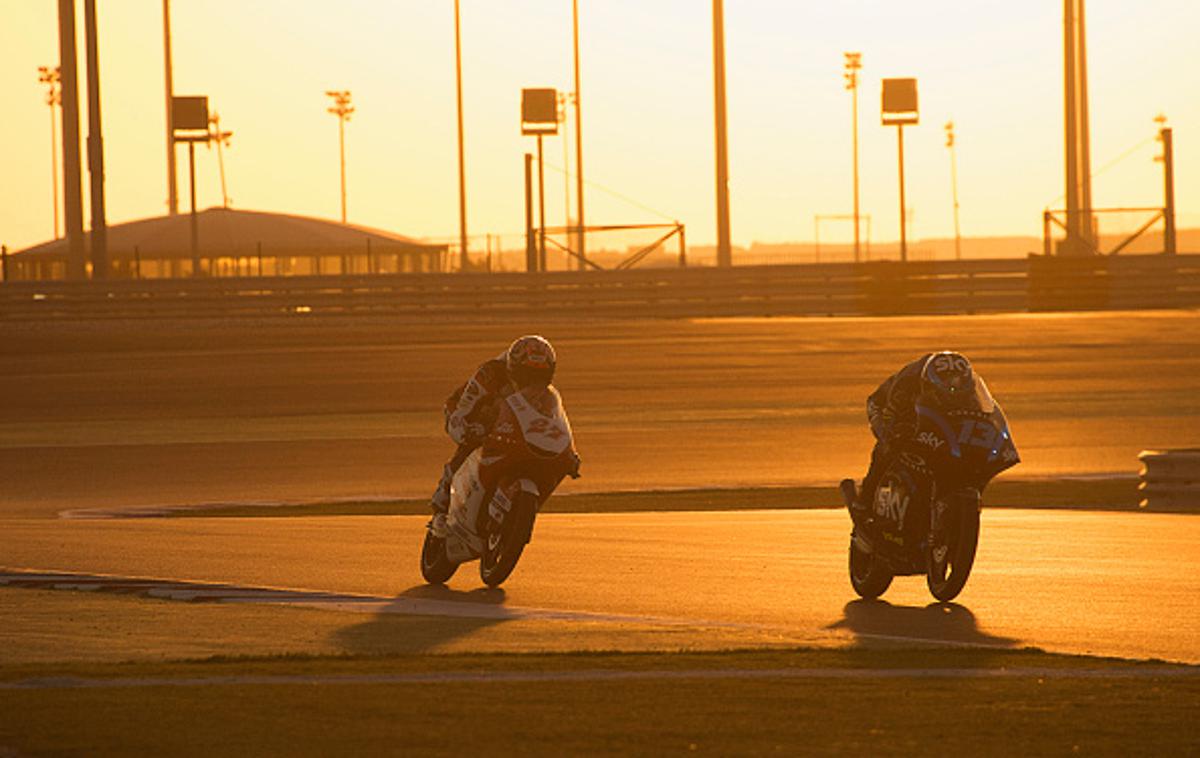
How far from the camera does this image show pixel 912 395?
13852mm

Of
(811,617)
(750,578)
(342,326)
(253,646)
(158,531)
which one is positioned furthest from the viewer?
(342,326)

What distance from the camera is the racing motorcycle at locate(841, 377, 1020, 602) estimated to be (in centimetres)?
1360

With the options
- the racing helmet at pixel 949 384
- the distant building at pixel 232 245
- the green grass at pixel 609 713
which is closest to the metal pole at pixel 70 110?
the racing helmet at pixel 949 384

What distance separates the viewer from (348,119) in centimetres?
13862

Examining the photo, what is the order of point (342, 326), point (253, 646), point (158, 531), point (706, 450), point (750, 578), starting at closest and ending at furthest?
point (253, 646) → point (750, 578) → point (158, 531) → point (706, 450) → point (342, 326)

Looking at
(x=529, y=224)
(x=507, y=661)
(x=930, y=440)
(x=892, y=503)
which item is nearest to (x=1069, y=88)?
(x=529, y=224)

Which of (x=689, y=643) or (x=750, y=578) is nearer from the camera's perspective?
(x=689, y=643)

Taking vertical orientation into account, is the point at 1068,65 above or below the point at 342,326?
above

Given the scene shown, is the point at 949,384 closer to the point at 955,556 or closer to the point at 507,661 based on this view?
the point at 955,556

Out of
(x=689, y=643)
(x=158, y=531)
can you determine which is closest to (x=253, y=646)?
(x=689, y=643)

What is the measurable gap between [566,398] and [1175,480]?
1555 centimetres

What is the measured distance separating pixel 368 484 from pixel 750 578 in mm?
11383

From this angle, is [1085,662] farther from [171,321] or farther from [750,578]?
[171,321]

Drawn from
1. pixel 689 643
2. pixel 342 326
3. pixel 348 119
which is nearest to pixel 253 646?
pixel 689 643
